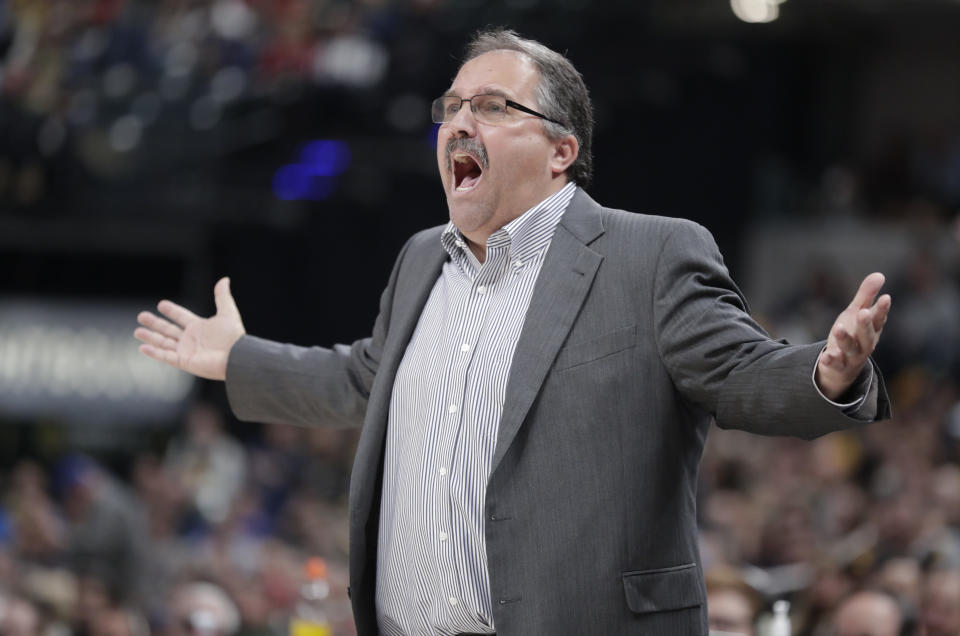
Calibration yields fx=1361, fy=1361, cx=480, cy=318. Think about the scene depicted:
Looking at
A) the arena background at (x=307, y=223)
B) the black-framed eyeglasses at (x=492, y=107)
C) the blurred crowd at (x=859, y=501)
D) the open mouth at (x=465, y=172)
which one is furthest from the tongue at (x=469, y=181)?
the arena background at (x=307, y=223)

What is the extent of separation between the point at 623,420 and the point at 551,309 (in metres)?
0.23

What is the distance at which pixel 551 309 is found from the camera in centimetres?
223

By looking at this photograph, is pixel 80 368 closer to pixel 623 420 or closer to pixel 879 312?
Answer: pixel 623 420

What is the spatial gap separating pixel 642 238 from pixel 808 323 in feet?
24.7

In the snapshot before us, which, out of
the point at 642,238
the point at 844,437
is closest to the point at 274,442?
the point at 844,437

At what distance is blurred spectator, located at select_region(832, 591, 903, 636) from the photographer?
3883 millimetres

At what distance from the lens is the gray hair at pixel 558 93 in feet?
7.93

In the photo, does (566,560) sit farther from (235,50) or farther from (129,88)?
(235,50)

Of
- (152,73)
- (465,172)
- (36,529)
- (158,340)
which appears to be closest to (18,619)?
(36,529)

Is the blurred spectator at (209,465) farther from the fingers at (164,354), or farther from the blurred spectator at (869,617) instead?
the fingers at (164,354)

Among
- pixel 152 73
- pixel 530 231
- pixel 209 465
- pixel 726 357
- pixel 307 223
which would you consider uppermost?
pixel 152 73

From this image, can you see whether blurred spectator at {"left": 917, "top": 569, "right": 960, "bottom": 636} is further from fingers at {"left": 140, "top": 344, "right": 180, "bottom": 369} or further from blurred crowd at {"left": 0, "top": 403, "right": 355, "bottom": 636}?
fingers at {"left": 140, "top": 344, "right": 180, "bottom": 369}

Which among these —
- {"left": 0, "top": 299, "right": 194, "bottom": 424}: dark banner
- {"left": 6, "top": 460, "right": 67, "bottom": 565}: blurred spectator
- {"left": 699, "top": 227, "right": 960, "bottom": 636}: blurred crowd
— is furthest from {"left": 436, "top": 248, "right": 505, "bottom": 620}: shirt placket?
{"left": 0, "top": 299, "right": 194, "bottom": 424}: dark banner

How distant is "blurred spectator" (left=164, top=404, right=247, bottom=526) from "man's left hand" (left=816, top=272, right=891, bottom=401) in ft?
22.7
